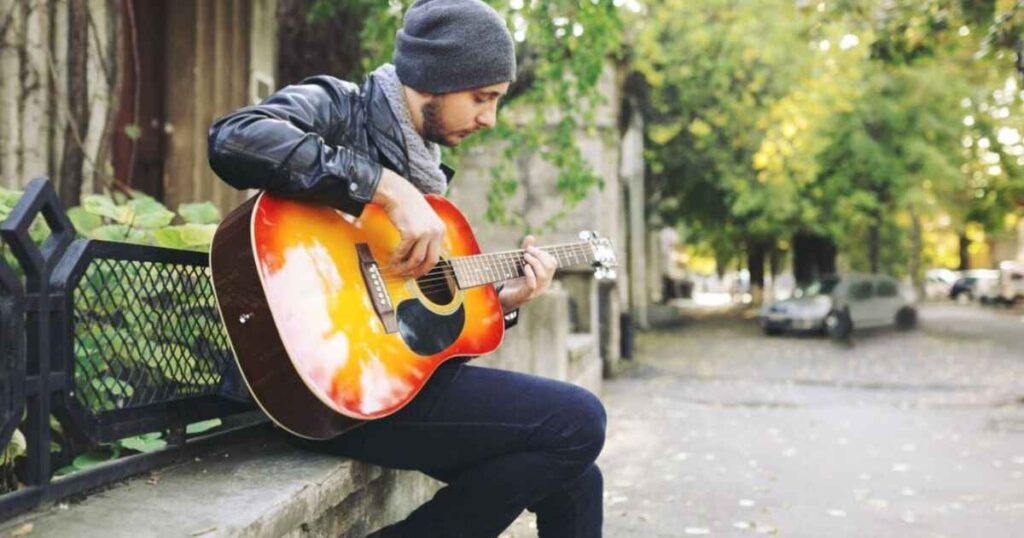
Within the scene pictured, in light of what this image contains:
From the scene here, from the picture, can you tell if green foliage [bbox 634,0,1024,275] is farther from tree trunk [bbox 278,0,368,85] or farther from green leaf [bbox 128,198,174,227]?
green leaf [bbox 128,198,174,227]

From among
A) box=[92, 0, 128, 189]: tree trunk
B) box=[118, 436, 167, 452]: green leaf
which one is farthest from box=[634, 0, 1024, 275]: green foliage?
box=[118, 436, 167, 452]: green leaf

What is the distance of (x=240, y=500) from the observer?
7.07 ft

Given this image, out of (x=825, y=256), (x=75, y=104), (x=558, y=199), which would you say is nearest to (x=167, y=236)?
(x=75, y=104)

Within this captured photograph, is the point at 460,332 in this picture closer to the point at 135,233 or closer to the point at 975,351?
the point at 135,233

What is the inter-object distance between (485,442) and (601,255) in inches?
49.1

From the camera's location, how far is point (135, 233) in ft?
9.86

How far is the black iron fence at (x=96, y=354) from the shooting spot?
1841mm

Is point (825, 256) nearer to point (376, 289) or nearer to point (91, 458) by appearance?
point (376, 289)

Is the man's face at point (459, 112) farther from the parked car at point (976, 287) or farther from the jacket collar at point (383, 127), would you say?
the parked car at point (976, 287)

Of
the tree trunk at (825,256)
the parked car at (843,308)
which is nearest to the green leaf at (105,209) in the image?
the parked car at (843,308)

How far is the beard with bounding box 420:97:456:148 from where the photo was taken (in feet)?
8.38

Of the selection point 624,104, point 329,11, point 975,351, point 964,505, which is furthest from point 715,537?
point 975,351

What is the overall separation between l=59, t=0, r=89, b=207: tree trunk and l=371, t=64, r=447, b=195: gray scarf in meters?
2.72

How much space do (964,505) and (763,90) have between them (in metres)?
15.1
